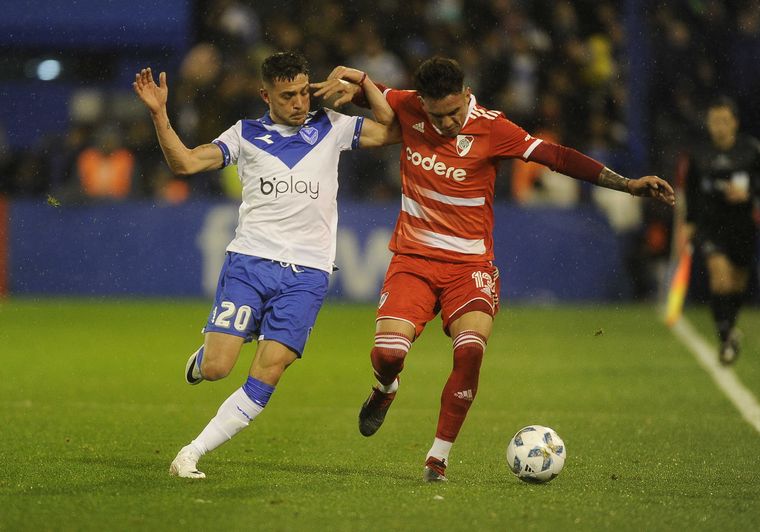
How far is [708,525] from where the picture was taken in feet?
19.1

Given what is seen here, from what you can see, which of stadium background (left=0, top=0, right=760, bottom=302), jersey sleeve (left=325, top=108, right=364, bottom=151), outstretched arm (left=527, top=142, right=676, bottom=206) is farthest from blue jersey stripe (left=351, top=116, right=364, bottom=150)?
stadium background (left=0, top=0, right=760, bottom=302)

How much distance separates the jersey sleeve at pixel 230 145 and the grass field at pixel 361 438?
5.35 feet

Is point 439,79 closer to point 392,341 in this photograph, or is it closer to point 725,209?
point 392,341

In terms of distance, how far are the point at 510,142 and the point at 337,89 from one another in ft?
3.18

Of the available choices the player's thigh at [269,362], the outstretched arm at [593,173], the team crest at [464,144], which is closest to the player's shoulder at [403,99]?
the team crest at [464,144]

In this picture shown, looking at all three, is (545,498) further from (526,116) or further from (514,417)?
(526,116)

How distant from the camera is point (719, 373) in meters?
11.9

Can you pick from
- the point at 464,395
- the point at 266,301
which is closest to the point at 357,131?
the point at 266,301

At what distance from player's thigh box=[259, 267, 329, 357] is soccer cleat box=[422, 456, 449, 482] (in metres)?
0.88

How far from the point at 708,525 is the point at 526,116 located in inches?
511

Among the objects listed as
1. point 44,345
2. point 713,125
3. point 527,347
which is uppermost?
point 713,125

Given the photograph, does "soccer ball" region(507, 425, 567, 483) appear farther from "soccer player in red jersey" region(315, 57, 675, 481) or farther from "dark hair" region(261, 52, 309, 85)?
"dark hair" region(261, 52, 309, 85)

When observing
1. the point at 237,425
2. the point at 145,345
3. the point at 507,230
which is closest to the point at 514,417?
the point at 237,425

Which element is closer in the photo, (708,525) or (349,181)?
(708,525)
